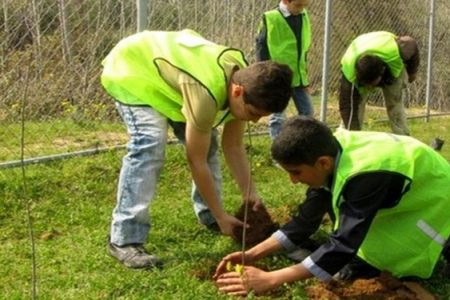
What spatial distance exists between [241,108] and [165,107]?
1.66 feet

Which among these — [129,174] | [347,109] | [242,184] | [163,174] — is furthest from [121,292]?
[347,109]

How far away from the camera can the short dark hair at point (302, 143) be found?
2844 millimetres

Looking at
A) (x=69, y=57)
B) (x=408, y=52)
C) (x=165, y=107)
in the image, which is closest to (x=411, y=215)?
(x=165, y=107)

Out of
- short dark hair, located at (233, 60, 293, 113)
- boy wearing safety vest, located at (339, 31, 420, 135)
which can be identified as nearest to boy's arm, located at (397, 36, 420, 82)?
boy wearing safety vest, located at (339, 31, 420, 135)

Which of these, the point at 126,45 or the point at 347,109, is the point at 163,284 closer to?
the point at 126,45

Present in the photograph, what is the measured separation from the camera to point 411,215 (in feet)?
10.6

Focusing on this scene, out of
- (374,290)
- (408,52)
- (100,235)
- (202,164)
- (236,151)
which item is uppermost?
(408,52)

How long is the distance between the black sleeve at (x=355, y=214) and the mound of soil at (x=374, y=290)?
26cm

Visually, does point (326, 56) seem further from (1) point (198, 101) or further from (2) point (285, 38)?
(1) point (198, 101)

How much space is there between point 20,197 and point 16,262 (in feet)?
3.34

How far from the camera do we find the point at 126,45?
3703mm

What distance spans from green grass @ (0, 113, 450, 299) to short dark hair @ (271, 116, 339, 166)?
733 mm

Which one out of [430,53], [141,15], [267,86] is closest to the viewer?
[267,86]

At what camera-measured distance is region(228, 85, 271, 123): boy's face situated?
3.14 meters
